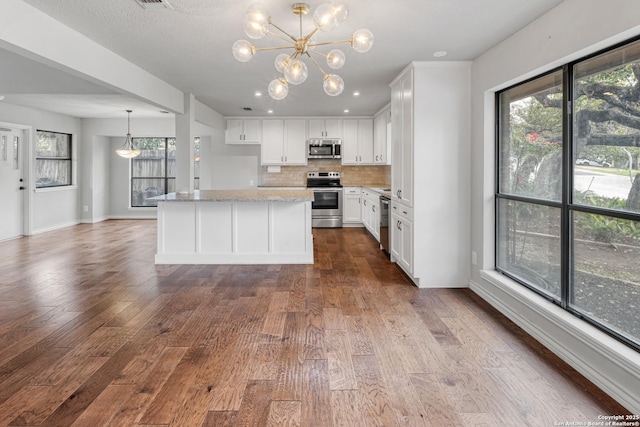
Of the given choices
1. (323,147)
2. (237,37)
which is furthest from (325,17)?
(323,147)

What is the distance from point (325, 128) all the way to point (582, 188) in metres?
6.15

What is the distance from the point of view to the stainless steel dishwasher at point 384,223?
572cm

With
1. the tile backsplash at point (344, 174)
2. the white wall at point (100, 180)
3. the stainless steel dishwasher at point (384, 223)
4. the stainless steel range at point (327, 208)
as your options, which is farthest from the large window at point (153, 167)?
the stainless steel dishwasher at point (384, 223)

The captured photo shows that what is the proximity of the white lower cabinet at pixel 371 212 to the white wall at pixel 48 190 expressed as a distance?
20.2 feet

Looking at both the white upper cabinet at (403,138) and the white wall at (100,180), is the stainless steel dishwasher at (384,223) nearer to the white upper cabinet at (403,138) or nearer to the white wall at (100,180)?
the white upper cabinet at (403,138)

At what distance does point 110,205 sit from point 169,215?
17.9ft

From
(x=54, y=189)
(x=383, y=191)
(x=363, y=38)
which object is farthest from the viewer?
(x=54, y=189)

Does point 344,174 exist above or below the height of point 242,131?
below

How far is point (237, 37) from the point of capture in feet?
11.3

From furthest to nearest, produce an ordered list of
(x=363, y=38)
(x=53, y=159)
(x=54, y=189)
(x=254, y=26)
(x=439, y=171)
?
(x=53, y=159) < (x=54, y=189) < (x=439, y=171) < (x=363, y=38) < (x=254, y=26)

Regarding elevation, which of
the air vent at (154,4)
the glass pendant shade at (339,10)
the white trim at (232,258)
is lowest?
the white trim at (232,258)

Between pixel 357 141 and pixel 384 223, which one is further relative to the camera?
pixel 357 141

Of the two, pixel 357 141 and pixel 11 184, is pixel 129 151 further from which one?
pixel 357 141

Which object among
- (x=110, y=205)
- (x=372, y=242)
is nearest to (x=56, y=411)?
(x=372, y=242)
